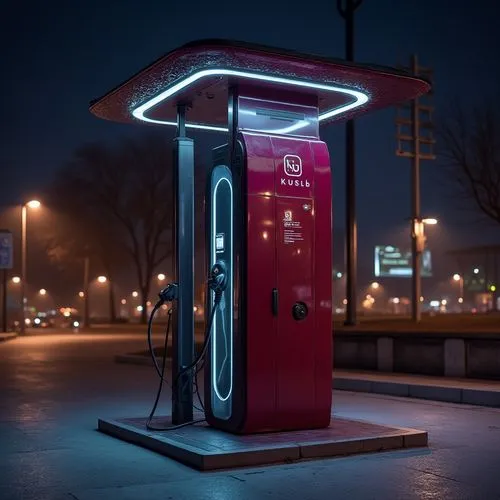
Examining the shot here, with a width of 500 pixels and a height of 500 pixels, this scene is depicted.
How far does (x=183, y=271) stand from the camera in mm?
10445

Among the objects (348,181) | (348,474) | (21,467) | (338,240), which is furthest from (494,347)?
(338,240)

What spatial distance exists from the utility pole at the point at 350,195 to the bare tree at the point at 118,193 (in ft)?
97.4

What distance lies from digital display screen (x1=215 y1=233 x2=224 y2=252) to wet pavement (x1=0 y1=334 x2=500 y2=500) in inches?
97.9

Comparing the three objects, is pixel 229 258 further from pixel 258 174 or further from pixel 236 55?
pixel 236 55

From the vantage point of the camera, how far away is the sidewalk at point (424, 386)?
45.3 feet

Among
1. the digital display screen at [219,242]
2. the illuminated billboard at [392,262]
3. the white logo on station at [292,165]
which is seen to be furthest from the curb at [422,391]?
the illuminated billboard at [392,262]

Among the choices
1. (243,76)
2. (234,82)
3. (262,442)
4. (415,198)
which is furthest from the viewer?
(415,198)

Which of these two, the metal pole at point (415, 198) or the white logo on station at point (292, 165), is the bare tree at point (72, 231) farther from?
the white logo on station at point (292, 165)

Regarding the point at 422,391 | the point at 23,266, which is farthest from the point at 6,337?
the point at 422,391

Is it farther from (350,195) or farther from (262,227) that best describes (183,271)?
(350,195)

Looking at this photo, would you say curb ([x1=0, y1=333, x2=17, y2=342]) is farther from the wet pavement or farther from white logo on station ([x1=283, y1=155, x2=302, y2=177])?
white logo on station ([x1=283, y1=155, x2=302, y2=177])

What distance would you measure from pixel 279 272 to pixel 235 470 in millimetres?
2471

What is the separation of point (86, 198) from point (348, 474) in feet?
162

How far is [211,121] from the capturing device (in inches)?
463
